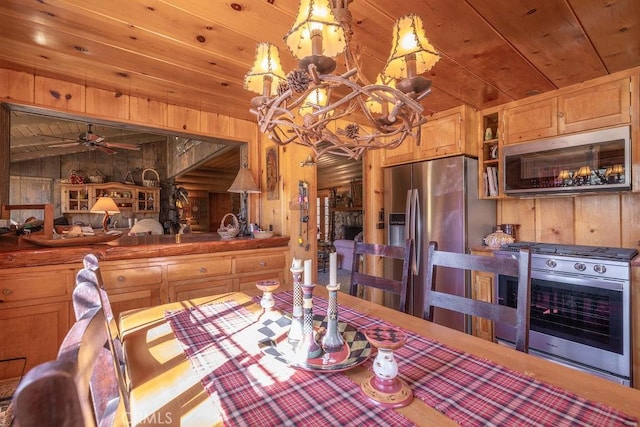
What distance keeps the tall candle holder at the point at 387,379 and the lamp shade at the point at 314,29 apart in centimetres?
82

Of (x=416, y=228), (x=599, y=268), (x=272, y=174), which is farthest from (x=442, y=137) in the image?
(x=272, y=174)

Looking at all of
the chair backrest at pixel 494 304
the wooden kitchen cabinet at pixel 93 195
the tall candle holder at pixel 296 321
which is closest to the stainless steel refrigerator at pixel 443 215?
the chair backrest at pixel 494 304

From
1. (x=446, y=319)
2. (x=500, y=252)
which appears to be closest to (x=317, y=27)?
(x=500, y=252)

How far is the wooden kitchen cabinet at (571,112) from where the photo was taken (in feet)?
6.92

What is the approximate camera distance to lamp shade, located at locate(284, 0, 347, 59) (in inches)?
36.3

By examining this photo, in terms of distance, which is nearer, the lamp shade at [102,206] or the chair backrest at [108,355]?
the chair backrest at [108,355]

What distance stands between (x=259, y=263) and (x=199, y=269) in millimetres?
540

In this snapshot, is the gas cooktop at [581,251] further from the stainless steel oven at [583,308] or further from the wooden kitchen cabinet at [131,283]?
the wooden kitchen cabinet at [131,283]

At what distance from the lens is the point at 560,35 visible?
1672 millimetres

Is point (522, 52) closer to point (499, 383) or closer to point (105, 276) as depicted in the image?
point (499, 383)

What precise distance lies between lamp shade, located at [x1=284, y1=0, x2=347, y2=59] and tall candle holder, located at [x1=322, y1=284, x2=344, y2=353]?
75cm

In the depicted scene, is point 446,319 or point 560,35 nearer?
point 560,35

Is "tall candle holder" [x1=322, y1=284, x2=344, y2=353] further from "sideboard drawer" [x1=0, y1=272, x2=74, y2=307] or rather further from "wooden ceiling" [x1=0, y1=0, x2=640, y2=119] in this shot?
"sideboard drawer" [x1=0, y1=272, x2=74, y2=307]

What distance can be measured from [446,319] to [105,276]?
9.40ft
